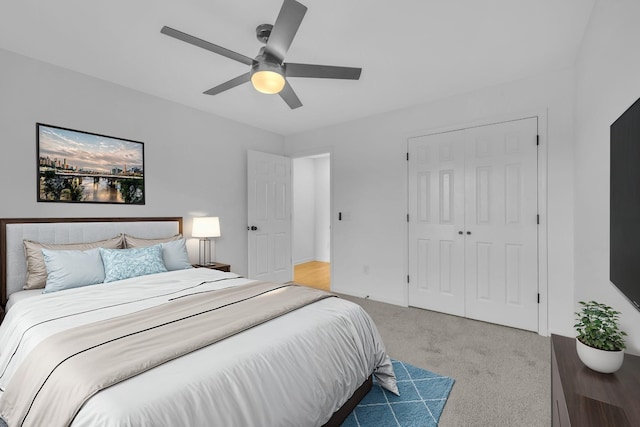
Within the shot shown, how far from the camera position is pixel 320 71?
81.7 inches

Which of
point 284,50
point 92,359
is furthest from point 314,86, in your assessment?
point 92,359

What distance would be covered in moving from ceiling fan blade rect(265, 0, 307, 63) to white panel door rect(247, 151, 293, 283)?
8.75ft

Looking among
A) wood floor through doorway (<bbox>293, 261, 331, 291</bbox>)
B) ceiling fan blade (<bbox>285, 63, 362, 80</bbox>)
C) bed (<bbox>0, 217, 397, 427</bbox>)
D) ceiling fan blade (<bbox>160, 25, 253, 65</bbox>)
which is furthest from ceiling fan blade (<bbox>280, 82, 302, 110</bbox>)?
wood floor through doorway (<bbox>293, 261, 331, 291</bbox>)

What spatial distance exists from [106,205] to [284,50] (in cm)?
246

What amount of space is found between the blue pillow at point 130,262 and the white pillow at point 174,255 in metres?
0.11

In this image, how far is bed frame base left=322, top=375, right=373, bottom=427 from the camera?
167 centimetres

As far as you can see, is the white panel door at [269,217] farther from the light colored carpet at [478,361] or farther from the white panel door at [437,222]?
the white panel door at [437,222]

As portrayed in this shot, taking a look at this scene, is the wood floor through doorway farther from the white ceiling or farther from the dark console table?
the dark console table

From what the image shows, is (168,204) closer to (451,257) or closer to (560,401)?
(451,257)

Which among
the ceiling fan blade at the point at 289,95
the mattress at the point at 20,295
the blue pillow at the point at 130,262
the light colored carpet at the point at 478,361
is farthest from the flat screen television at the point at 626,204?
the mattress at the point at 20,295

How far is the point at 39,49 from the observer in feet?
8.24

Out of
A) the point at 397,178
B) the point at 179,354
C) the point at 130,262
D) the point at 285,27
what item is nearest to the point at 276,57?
the point at 285,27

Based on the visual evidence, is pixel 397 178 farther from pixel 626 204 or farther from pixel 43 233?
pixel 43 233

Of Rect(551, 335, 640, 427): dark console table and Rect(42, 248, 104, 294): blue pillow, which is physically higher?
Rect(42, 248, 104, 294): blue pillow
